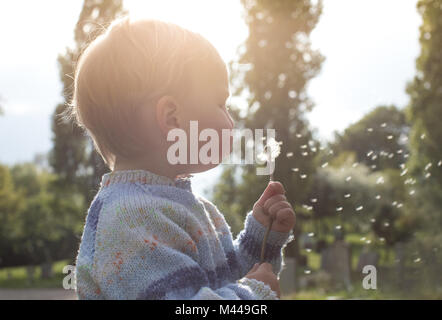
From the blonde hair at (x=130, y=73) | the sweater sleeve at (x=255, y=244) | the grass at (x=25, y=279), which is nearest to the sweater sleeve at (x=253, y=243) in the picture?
the sweater sleeve at (x=255, y=244)

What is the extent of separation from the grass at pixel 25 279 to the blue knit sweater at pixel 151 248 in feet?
27.6

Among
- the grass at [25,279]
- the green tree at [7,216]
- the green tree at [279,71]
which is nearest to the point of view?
the green tree at [279,71]

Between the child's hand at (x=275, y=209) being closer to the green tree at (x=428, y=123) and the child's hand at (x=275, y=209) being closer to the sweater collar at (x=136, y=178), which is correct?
the sweater collar at (x=136, y=178)

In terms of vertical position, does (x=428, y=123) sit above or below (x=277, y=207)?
above

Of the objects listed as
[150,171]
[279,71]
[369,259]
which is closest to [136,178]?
[150,171]

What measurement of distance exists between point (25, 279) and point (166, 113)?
38.3ft

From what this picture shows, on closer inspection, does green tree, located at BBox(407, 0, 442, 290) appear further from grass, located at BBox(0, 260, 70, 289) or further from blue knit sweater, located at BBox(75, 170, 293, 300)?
grass, located at BBox(0, 260, 70, 289)

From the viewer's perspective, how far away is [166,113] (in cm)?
121

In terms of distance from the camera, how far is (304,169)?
5246 mm

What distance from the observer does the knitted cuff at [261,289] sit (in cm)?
117

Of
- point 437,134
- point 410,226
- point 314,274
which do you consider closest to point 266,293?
→ point 314,274

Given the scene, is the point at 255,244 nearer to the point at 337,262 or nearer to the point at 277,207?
the point at 277,207

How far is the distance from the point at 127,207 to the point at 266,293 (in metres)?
0.38
